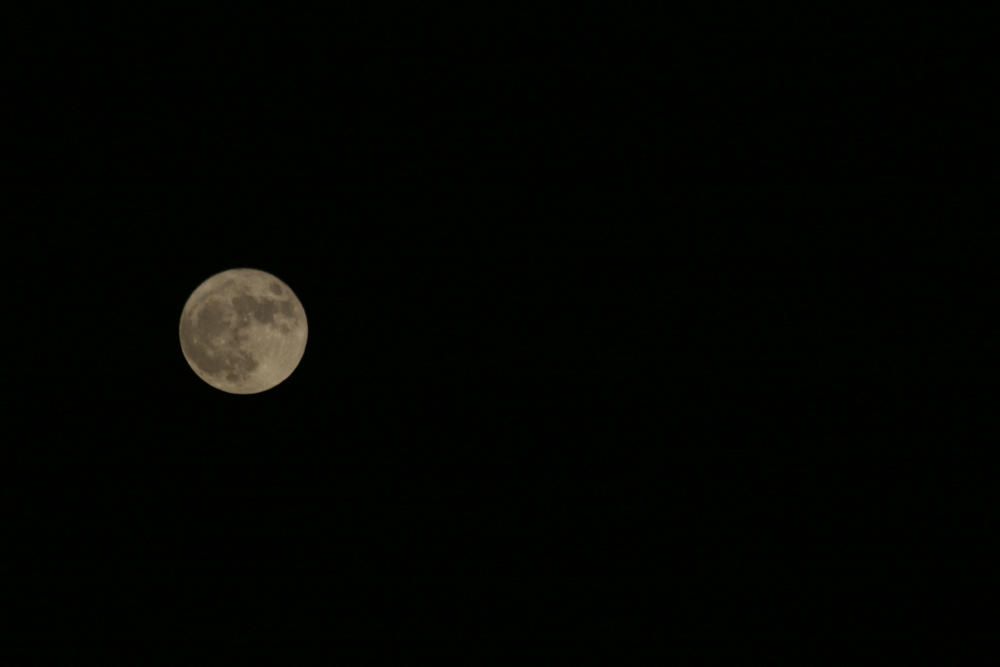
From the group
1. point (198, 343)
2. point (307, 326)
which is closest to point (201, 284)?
point (198, 343)

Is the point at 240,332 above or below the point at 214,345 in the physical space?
above

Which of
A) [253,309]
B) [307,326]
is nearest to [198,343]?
[253,309]

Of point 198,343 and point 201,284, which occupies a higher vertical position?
point 201,284

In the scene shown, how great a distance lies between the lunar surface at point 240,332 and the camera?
491cm

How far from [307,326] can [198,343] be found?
85cm

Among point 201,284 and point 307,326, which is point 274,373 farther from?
point 201,284

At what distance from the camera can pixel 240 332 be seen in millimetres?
4898

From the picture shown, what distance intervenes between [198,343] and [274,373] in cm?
63

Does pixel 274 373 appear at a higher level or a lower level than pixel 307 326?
lower

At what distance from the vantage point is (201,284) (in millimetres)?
5133

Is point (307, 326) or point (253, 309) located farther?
point (307, 326)

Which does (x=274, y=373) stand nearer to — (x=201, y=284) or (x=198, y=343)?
(x=198, y=343)

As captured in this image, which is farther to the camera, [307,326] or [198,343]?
[307,326]

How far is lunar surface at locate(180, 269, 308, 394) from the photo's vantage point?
491 centimetres
